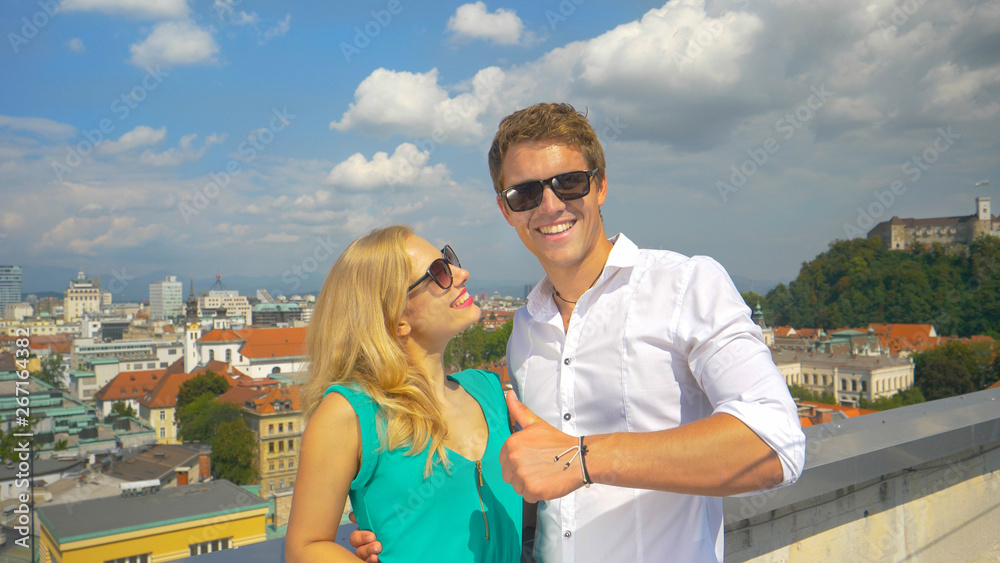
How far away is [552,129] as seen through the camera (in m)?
1.46

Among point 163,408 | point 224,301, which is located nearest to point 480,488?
point 163,408

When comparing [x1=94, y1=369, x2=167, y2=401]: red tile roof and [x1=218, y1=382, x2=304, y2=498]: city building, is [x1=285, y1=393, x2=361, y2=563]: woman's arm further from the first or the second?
[x1=94, y1=369, x2=167, y2=401]: red tile roof

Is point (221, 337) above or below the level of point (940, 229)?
below

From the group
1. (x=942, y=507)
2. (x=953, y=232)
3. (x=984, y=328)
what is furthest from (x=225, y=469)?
(x=953, y=232)

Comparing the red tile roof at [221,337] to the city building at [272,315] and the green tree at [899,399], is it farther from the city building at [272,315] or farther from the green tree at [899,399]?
the green tree at [899,399]

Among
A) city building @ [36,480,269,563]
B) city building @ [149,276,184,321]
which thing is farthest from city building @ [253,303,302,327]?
city building @ [36,480,269,563]

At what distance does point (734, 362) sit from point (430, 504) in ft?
2.16

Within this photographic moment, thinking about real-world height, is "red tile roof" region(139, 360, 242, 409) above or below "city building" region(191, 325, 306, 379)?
below

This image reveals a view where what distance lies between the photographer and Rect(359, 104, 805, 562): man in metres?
0.88

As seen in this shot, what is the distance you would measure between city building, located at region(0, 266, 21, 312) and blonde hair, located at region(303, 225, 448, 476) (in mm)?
40541

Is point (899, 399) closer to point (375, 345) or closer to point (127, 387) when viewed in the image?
point (375, 345)

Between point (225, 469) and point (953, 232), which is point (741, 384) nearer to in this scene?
point (225, 469)

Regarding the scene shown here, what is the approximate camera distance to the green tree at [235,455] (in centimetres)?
3247

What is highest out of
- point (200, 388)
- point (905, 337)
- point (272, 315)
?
point (272, 315)
